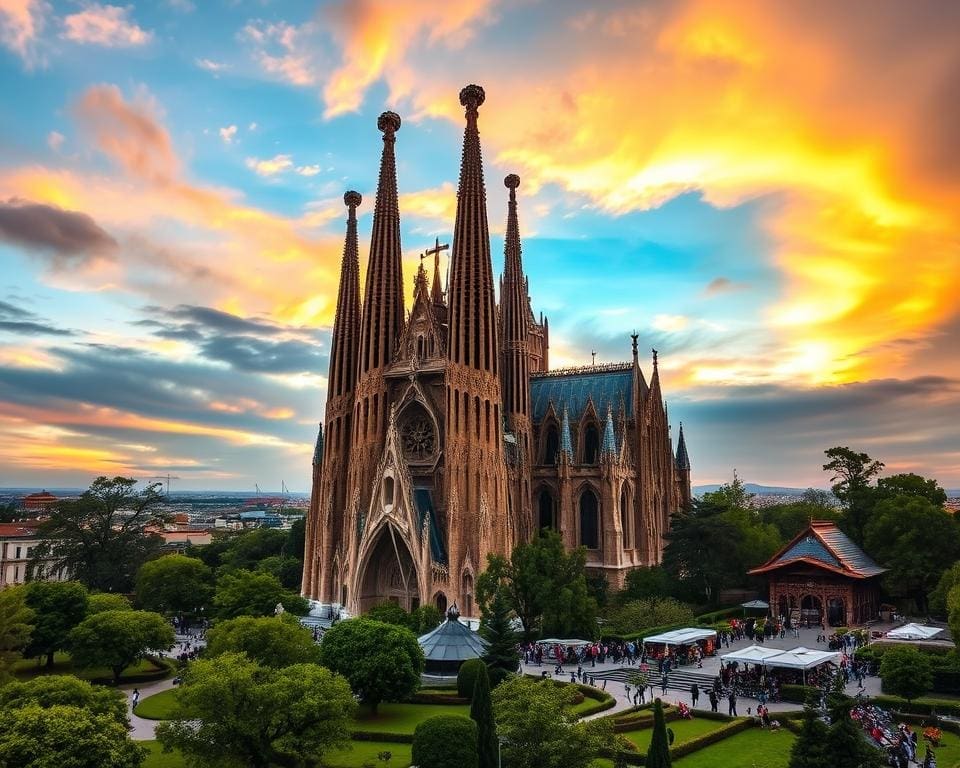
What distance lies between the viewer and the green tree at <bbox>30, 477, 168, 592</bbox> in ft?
209

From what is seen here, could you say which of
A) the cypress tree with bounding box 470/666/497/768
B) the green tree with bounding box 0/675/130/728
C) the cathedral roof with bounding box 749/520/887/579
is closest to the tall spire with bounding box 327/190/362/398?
the cathedral roof with bounding box 749/520/887/579

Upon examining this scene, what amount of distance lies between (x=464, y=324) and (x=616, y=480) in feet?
59.7

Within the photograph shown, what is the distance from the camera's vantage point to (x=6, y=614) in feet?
115

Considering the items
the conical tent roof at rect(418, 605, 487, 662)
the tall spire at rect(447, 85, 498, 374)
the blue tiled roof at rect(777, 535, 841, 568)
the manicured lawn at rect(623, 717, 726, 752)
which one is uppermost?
the tall spire at rect(447, 85, 498, 374)

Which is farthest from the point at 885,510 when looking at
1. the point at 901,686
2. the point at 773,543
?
the point at 901,686

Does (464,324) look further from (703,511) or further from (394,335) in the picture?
(703,511)

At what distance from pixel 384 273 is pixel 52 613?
110ft

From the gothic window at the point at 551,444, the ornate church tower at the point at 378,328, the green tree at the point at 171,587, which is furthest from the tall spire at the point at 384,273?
the green tree at the point at 171,587

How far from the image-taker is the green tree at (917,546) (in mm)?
47312

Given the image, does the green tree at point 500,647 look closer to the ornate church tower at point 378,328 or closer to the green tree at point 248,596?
the green tree at point 248,596

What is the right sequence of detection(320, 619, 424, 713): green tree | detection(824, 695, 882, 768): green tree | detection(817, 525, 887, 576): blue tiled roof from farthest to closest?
detection(817, 525, 887, 576): blue tiled roof, detection(320, 619, 424, 713): green tree, detection(824, 695, 882, 768): green tree

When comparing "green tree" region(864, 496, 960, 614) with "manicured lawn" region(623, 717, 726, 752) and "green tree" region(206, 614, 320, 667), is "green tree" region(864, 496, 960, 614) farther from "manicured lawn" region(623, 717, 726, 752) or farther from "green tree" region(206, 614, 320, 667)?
"green tree" region(206, 614, 320, 667)

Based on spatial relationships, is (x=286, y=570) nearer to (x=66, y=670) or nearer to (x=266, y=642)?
(x=66, y=670)

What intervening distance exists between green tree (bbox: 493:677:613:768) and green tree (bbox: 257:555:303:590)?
54.0m
